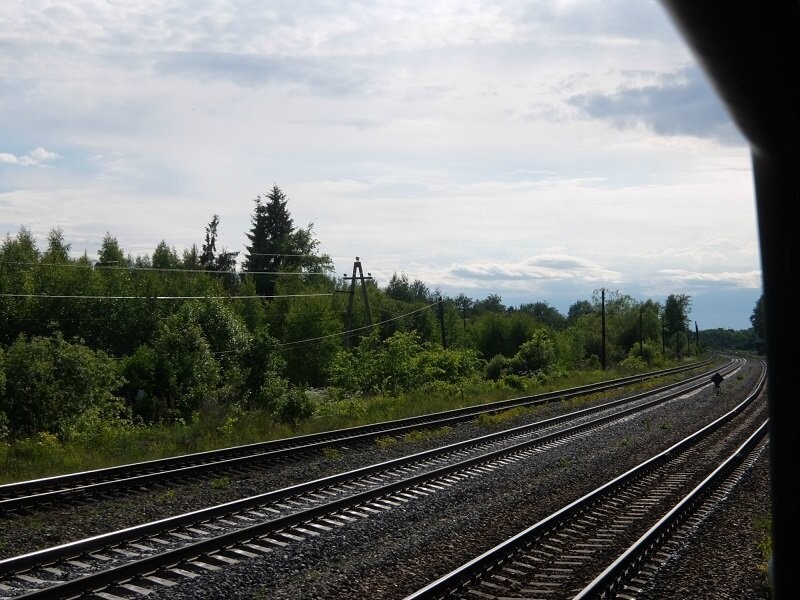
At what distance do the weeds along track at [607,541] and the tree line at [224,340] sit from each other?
11.8 m

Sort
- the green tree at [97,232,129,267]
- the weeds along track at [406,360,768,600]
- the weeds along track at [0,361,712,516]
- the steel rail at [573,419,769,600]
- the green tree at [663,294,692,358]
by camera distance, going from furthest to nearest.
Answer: the green tree at [663,294,692,358] → the green tree at [97,232,129,267] → the weeds along track at [0,361,712,516] → the weeds along track at [406,360,768,600] → the steel rail at [573,419,769,600]

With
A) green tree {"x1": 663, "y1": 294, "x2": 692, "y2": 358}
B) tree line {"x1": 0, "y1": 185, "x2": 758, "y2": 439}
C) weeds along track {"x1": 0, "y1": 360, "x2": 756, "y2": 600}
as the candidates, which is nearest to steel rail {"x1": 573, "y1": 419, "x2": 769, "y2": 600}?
weeds along track {"x1": 0, "y1": 360, "x2": 756, "y2": 600}

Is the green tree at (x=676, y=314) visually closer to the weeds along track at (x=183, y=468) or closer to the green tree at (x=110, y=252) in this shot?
the green tree at (x=110, y=252)

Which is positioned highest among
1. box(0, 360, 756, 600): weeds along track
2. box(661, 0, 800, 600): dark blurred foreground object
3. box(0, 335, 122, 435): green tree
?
box(661, 0, 800, 600): dark blurred foreground object

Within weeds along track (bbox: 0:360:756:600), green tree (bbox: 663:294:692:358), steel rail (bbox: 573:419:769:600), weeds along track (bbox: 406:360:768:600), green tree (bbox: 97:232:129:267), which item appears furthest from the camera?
green tree (bbox: 663:294:692:358)

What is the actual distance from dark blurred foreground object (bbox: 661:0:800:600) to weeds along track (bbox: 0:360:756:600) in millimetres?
6751

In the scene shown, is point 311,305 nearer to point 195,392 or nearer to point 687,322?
point 195,392

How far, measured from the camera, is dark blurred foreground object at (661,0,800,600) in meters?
1.51

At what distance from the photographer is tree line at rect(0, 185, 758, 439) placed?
2711 centimetres

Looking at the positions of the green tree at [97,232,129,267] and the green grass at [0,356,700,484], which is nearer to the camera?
the green grass at [0,356,700,484]

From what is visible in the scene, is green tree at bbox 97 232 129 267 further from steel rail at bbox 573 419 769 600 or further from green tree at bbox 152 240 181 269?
steel rail at bbox 573 419 769 600

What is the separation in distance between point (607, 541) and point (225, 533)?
4529 millimetres

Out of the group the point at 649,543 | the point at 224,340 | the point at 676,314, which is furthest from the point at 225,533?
the point at 676,314

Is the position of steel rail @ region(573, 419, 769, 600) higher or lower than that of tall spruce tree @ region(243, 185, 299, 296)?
lower
